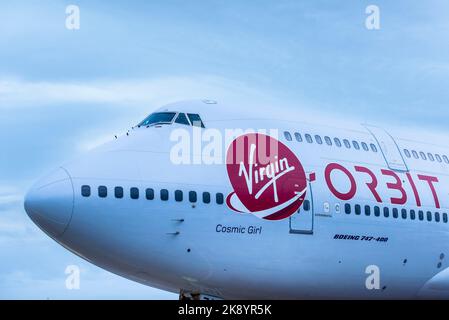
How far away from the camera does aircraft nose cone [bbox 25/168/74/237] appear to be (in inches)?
680

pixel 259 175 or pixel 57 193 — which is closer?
pixel 57 193

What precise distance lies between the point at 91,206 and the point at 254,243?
13.7ft

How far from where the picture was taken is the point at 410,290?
76.8 ft

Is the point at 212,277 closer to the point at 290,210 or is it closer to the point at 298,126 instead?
the point at 290,210

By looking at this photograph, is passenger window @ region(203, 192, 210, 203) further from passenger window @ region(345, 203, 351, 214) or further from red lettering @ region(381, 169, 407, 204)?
red lettering @ region(381, 169, 407, 204)

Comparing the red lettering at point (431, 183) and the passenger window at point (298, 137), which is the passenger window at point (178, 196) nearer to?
the passenger window at point (298, 137)

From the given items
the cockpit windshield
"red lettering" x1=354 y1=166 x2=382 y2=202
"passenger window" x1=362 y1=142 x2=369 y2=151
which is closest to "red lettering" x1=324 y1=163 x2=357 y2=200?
"red lettering" x1=354 y1=166 x2=382 y2=202

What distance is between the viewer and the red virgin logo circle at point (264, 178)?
19.2 metres

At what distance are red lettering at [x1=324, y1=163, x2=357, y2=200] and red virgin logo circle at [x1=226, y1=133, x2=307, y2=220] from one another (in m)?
0.96

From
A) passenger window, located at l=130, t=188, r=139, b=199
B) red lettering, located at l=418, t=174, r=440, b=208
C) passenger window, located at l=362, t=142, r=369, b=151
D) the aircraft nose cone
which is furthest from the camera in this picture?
red lettering, located at l=418, t=174, r=440, b=208

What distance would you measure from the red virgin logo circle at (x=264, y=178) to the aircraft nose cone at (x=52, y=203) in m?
3.87

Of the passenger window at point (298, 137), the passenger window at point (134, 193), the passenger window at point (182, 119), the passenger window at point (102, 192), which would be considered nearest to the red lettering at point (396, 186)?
the passenger window at point (298, 137)

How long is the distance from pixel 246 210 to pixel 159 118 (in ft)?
11.8
